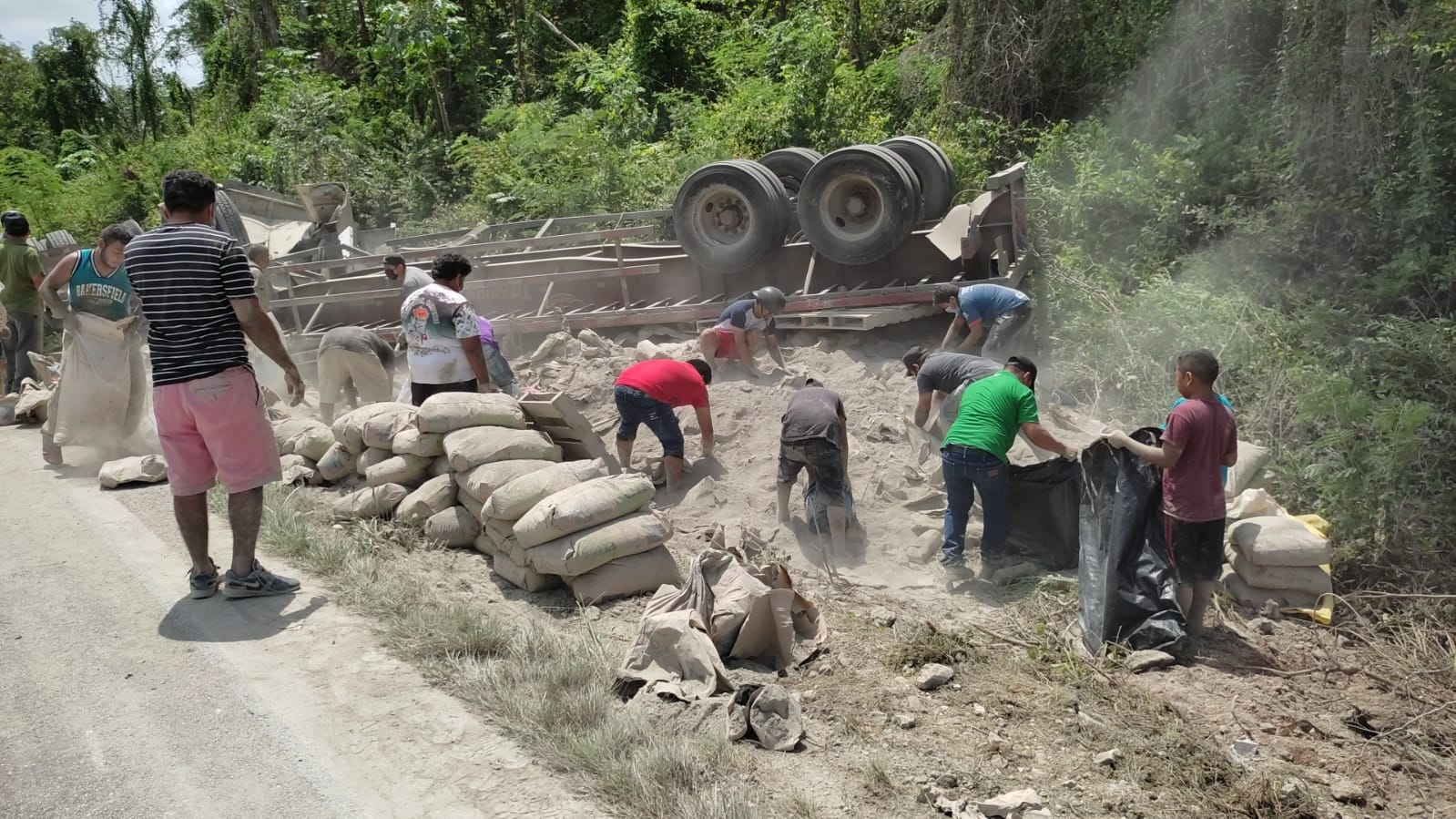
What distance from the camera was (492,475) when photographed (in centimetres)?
581

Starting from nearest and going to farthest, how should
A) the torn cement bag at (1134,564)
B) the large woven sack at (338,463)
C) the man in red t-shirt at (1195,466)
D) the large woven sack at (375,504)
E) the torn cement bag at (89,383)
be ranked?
the man in red t-shirt at (1195,466)
the torn cement bag at (1134,564)
the large woven sack at (375,504)
the large woven sack at (338,463)
the torn cement bag at (89,383)

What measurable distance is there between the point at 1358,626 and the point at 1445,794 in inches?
69.8

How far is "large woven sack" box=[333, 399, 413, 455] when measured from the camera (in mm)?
6715

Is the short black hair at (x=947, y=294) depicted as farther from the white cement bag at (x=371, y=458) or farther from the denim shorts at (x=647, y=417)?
the white cement bag at (x=371, y=458)

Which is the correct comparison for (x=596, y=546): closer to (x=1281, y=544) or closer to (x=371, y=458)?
(x=371, y=458)

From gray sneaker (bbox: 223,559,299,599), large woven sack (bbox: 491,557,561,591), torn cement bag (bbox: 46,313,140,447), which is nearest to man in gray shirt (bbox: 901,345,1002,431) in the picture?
large woven sack (bbox: 491,557,561,591)

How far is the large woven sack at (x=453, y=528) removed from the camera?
6.04 meters

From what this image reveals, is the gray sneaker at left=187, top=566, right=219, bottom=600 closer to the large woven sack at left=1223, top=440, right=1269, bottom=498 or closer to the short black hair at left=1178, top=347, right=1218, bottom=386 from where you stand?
Answer: the short black hair at left=1178, top=347, right=1218, bottom=386

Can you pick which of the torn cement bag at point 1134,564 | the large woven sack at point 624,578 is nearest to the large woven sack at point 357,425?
the large woven sack at point 624,578

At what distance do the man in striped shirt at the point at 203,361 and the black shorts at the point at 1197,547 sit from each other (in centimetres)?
416

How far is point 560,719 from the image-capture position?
3744 mm

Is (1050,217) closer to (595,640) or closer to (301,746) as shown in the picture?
(595,640)

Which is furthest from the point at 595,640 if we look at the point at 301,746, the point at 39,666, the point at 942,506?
the point at 942,506

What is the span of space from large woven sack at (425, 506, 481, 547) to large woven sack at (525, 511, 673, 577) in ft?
2.29
